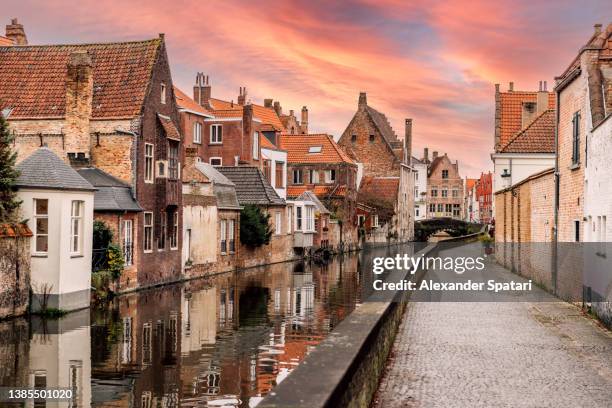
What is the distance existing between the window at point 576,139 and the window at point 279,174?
41809 mm

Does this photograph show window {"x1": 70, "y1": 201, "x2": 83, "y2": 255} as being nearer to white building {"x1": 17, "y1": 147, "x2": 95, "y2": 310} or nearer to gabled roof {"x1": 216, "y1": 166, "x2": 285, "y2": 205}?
white building {"x1": 17, "y1": 147, "x2": 95, "y2": 310}

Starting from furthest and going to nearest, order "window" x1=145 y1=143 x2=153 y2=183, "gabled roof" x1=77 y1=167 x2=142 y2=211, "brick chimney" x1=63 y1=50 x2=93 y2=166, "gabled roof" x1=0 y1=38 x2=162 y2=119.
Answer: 1. "window" x1=145 y1=143 x2=153 y2=183
2. "gabled roof" x1=0 y1=38 x2=162 y2=119
3. "brick chimney" x1=63 y1=50 x2=93 y2=166
4. "gabled roof" x1=77 y1=167 x2=142 y2=211

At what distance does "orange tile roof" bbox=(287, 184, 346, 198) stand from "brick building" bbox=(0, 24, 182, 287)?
34463mm

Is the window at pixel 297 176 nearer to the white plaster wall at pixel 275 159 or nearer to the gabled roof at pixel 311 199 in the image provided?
the white plaster wall at pixel 275 159

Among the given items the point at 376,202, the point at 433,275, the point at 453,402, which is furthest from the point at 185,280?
the point at 376,202

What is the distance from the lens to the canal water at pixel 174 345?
1323 centimetres

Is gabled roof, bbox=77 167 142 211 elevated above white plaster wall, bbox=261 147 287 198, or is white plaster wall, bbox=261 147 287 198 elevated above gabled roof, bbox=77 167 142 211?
white plaster wall, bbox=261 147 287 198

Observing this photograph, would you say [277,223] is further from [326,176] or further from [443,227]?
[443,227]

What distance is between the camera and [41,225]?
77.0 feet

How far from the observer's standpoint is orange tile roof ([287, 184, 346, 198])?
229 feet

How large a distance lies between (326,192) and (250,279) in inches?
1262

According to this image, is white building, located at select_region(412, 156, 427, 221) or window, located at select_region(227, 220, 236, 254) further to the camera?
white building, located at select_region(412, 156, 427, 221)

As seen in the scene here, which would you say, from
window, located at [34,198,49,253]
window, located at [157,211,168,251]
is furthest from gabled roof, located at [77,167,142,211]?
window, located at [34,198,49,253]

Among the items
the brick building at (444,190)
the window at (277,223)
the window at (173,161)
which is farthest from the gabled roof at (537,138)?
the brick building at (444,190)
